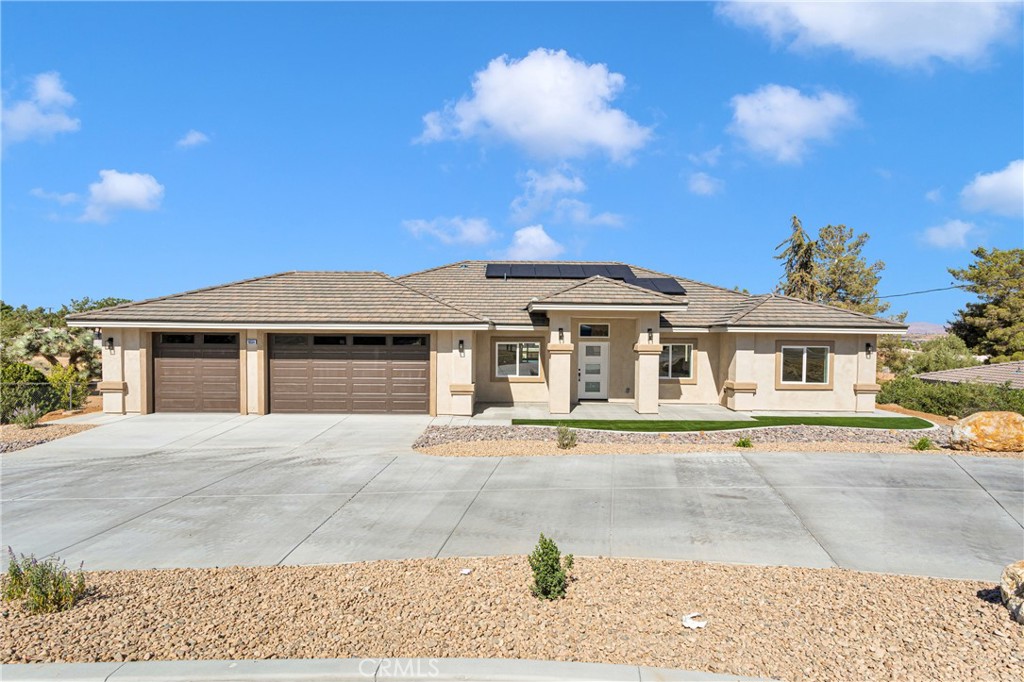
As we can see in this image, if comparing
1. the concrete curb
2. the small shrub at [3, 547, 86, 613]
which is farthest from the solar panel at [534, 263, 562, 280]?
the concrete curb

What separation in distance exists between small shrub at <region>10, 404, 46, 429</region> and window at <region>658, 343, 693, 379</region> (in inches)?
759

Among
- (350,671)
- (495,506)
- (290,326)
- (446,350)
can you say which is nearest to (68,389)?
(290,326)

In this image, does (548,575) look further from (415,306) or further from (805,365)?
(805,365)

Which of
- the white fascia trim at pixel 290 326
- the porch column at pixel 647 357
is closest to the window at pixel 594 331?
the porch column at pixel 647 357

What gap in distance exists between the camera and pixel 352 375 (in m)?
18.6

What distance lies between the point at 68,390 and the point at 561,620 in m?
20.0

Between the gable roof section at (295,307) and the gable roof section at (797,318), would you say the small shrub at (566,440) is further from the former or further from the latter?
the gable roof section at (797,318)

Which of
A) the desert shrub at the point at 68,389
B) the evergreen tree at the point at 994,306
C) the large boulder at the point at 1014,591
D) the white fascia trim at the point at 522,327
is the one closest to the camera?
the large boulder at the point at 1014,591

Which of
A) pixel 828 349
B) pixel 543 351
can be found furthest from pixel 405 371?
pixel 828 349

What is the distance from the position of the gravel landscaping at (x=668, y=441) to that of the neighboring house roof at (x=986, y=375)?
9847 millimetres

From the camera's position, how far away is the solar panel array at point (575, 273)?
23.6 meters

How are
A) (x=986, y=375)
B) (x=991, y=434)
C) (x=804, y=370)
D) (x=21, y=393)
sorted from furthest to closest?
(x=986, y=375) → (x=804, y=370) → (x=21, y=393) → (x=991, y=434)

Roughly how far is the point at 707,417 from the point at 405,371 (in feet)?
31.3

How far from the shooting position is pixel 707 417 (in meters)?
18.1
